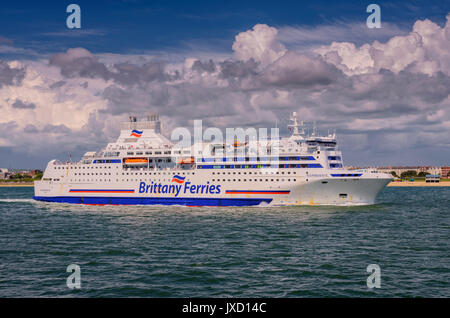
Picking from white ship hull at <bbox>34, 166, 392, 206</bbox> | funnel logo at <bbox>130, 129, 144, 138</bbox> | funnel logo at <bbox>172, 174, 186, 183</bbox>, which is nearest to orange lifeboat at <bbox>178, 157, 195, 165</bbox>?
funnel logo at <bbox>172, 174, 186, 183</bbox>

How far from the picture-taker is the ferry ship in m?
37.4

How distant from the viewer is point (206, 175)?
41.2 meters

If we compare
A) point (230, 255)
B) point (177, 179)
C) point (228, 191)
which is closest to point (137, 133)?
point (177, 179)

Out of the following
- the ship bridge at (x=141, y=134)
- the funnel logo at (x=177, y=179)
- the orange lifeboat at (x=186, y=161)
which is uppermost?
the ship bridge at (x=141, y=134)

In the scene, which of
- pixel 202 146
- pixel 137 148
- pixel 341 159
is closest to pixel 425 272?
pixel 341 159

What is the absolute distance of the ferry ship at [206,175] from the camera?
3741cm

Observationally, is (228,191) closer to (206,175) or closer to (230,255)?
(206,175)

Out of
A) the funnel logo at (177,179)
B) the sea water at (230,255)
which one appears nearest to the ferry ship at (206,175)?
the funnel logo at (177,179)

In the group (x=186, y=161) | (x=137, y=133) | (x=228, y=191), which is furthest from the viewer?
(x=137, y=133)

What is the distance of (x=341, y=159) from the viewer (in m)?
40.0

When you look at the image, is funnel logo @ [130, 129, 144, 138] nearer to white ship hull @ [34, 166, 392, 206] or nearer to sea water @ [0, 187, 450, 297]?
white ship hull @ [34, 166, 392, 206]

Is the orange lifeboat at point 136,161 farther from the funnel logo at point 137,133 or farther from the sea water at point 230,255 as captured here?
the sea water at point 230,255
